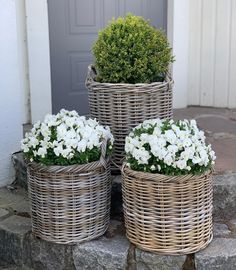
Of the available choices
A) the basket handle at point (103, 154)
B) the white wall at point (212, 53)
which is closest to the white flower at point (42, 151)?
the basket handle at point (103, 154)

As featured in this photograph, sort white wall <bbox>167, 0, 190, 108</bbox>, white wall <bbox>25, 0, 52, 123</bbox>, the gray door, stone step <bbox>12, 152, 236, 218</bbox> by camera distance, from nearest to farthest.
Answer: stone step <bbox>12, 152, 236, 218</bbox>
white wall <bbox>25, 0, 52, 123</bbox>
the gray door
white wall <bbox>167, 0, 190, 108</bbox>

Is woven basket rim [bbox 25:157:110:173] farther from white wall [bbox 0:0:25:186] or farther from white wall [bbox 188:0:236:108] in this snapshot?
white wall [bbox 188:0:236:108]

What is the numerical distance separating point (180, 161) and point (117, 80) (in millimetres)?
700

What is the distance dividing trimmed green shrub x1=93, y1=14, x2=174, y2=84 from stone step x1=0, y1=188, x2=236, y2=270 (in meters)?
0.74

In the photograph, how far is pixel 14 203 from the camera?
2561 mm

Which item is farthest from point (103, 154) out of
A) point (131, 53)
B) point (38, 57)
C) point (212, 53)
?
point (212, 53)

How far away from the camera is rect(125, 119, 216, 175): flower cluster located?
1.83 metres

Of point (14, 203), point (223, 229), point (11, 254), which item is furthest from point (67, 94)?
point (223, 229)

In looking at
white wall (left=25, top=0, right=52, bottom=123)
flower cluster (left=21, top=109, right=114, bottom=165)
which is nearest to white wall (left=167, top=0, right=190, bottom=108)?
white wall (left=25, top=0, right=52, bottom=123)

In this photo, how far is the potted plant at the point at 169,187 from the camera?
72.7 inches

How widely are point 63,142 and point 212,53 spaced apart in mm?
2382

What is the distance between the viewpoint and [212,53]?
3979 mm

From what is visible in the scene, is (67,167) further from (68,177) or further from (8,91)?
(8,91)

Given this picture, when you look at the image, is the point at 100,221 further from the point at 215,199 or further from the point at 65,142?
the point at 215,199
